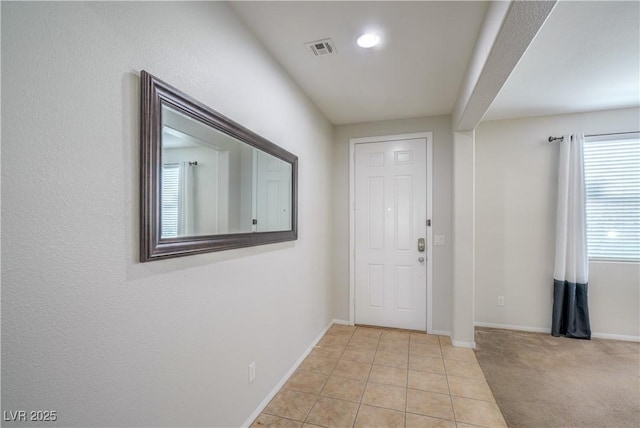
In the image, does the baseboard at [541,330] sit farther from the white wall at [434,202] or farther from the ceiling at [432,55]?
the ceiling at [432,55]

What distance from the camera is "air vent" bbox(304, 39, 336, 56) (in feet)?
6.42

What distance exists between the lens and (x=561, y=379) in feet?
7.70

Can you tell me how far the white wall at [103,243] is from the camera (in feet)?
2.50

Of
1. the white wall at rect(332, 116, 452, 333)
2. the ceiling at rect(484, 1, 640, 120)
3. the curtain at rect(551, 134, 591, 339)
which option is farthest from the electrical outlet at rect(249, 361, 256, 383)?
the curtain at rect(551, 134, 591, 339)

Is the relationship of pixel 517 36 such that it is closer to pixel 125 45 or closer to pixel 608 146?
pixel 125 45

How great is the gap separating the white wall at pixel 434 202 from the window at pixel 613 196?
1565mm

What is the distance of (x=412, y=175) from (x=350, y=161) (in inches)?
30.5

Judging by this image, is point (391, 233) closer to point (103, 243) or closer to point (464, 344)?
point (464, 344)

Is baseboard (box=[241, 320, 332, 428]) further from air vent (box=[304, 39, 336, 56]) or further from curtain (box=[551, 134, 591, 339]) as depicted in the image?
curtain (box=[551, 134, 591, 339])

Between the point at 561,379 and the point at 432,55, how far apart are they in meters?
2.78

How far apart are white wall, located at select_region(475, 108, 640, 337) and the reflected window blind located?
3489 millimetres

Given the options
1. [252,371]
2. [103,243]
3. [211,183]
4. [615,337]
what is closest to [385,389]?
[252,371]

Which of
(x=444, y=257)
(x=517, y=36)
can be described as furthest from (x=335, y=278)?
(x=517, y=36)

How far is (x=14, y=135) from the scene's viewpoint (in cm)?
75
